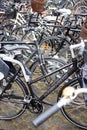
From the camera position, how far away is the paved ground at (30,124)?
13.5 feet

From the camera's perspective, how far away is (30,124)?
423 centimetres

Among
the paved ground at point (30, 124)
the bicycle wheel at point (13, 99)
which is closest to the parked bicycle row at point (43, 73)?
the bicycle wheel at point (13, 99)

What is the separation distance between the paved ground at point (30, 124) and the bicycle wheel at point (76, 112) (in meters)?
0.12

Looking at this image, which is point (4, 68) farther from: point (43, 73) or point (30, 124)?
point (30, 124)

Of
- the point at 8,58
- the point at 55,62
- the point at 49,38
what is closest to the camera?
the point at 8,58

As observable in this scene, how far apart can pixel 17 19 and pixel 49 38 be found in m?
2.22

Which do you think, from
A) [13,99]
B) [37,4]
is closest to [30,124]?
[13,99]

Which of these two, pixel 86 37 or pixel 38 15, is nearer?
pixel 86 37

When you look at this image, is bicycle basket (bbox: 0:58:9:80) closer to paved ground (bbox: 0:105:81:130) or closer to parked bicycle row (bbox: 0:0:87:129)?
parked bicycle row (bbox: 0:0:87:129)

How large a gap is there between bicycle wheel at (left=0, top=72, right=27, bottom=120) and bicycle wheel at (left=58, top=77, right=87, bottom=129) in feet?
2.09

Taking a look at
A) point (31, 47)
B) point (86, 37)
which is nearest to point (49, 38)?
point (31, 47)

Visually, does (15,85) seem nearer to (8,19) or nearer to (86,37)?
(86,37)

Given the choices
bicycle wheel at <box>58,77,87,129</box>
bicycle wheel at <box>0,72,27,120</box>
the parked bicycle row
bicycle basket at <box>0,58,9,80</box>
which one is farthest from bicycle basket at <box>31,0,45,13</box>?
bicycle basket at <box>0,58,9,80</box>

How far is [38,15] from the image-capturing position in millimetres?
7395
